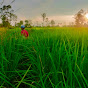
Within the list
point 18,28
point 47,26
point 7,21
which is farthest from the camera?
point 47,26

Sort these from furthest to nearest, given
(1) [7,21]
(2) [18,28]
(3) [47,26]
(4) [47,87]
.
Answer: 1. (3) [47,26]
2. (2) [18,28]
3. (1) [7,21]
4. (4) [47,87]

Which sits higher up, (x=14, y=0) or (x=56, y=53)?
(x=14, y=0)

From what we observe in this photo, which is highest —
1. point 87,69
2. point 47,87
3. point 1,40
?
point 1,40

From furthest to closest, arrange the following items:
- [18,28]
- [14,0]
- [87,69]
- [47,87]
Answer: [18,28], [14,0], [87,69], [47,87]

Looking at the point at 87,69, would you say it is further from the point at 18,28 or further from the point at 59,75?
the point at 18,28

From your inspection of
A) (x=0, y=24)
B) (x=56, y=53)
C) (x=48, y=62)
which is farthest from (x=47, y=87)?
(x=0, y=24)

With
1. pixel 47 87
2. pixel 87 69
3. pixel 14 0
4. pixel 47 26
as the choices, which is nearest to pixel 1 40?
pixel 14 0

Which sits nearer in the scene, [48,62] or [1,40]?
[48,62]

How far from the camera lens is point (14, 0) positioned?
1441mm

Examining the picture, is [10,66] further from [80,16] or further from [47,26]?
[80,16]

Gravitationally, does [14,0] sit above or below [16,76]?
above

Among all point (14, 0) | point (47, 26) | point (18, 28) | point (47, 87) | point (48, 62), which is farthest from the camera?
point (47, 26)

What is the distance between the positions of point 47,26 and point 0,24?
1.59 meters

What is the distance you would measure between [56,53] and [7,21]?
1.04m
